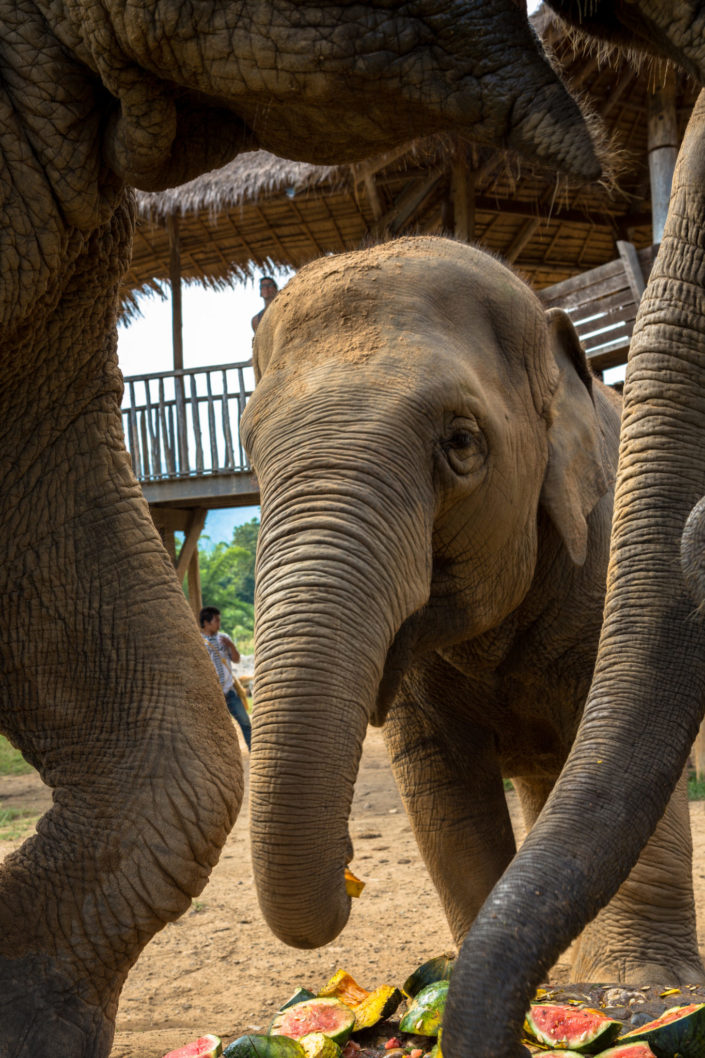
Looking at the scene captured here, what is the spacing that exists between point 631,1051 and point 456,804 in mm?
1421

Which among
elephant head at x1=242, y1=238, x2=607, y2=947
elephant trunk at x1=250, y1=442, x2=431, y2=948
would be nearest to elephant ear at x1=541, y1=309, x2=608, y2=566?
elephant head at x1=242, y1=238, x2=607, y2=947

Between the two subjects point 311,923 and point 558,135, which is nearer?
point 558,135

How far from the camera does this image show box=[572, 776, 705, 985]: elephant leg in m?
3.31

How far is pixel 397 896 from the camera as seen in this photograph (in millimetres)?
5824

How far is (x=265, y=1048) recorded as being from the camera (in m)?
2.47

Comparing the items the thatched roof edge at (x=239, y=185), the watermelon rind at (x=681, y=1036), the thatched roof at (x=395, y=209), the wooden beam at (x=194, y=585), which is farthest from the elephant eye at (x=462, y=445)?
the wooden beam at (x=194, y=585)

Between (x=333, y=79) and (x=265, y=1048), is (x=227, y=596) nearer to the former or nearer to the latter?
(x=265, y=1048)

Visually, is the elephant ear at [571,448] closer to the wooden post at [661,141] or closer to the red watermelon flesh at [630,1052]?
the red watermelon flesh at [630,1052]

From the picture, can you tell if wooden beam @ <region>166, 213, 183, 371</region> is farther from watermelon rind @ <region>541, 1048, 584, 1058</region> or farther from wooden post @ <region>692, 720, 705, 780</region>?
watermelon rind @ <region>541, 1048, 584, 1058</region>

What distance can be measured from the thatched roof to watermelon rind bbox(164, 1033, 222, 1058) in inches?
289

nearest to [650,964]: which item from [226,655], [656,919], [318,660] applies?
[656,919]

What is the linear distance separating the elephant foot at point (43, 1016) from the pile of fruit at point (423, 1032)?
11.9 inches

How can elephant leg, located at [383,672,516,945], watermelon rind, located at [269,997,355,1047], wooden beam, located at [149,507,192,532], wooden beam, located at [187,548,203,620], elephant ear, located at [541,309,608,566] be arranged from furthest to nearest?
wooden beam, located at [187,548,203,620] < wooden beam, located at [149,507,192,532] < elephant leg, located at [383,672,516,945] < elephant ear, located at [541,309,608,566] < watermelon rind, located at [269,997,355,1047]

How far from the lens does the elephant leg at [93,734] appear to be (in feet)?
8.10
